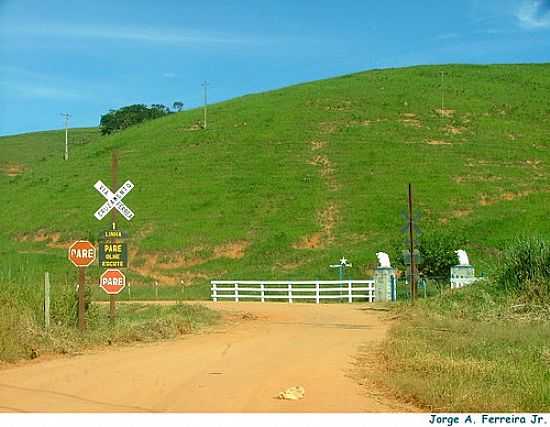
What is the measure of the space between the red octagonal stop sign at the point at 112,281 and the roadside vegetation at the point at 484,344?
635 cm

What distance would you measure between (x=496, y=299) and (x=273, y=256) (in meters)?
30.6

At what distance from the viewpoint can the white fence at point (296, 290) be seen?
36.1 m

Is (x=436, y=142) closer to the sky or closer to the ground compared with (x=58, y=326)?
closer to the sky

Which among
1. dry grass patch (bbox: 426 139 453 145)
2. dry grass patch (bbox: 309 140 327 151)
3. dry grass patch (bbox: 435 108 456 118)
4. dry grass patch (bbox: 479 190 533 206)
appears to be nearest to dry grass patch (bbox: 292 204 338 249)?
dry grass patch (bbox: 479 190 533 206)

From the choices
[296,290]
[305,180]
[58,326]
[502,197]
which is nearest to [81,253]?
[58,326]

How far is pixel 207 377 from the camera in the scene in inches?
452

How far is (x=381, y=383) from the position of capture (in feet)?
34.7

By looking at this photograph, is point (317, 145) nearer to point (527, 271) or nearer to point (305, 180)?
point (305, 180)

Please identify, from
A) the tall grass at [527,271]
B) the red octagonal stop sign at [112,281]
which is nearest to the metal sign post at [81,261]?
the red octagonal stop sign at [112,281]

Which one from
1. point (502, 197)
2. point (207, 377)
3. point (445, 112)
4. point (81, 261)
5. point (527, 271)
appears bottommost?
point (207, 377)

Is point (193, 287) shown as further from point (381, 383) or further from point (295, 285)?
point (381, 383)

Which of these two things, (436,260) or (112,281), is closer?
(112,281)

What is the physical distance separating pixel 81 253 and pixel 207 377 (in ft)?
22.0

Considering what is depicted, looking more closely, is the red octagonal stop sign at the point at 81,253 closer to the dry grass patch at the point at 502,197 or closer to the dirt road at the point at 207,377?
the dirt road at the point at 207,377
